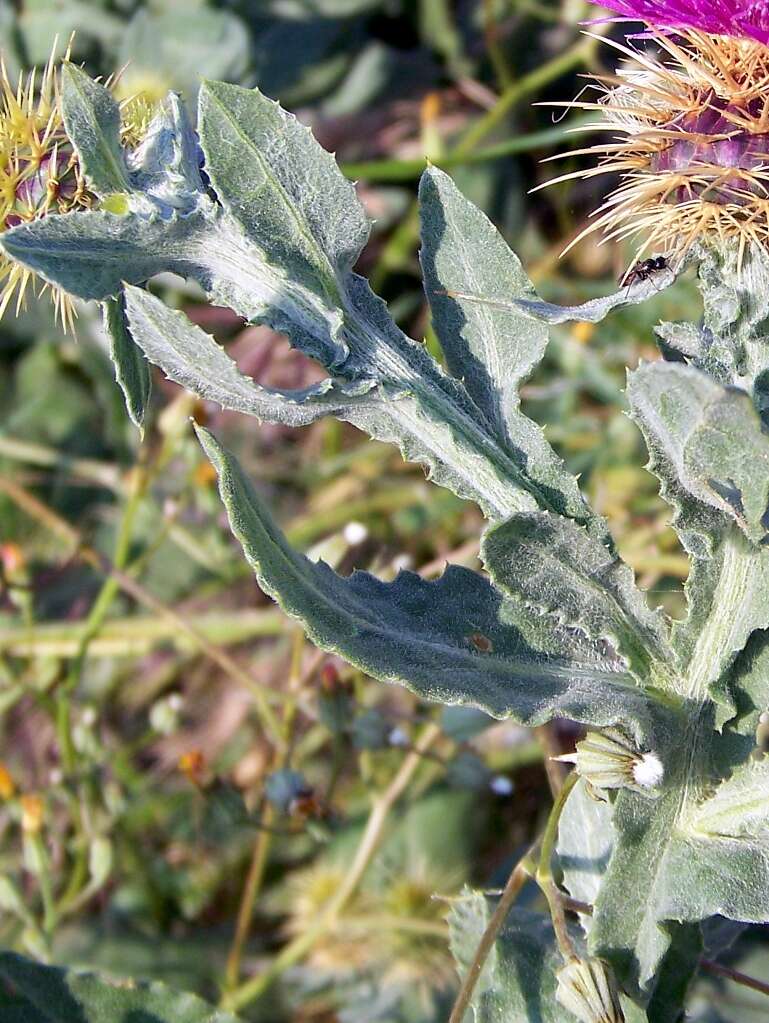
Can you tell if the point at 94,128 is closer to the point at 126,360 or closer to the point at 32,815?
the point at 126,360

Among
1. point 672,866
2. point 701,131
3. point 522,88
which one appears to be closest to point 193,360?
point 701,131

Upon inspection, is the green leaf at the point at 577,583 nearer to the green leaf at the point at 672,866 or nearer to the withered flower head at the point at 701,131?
the green leaf at the point at 672,866

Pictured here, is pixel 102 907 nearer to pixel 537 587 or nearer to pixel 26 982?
pixel 26 982

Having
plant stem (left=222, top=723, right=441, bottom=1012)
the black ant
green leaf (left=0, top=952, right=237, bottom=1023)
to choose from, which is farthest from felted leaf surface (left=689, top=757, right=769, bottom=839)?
plant stem (left=222, top=723, right=441, bottom=1012)

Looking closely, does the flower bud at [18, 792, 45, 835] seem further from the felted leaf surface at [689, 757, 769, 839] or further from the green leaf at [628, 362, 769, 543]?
the green leaf at [628, 362, 769, 543]

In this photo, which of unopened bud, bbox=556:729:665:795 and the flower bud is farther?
the flower bud

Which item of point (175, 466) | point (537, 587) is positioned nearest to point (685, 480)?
point (537, 587)
